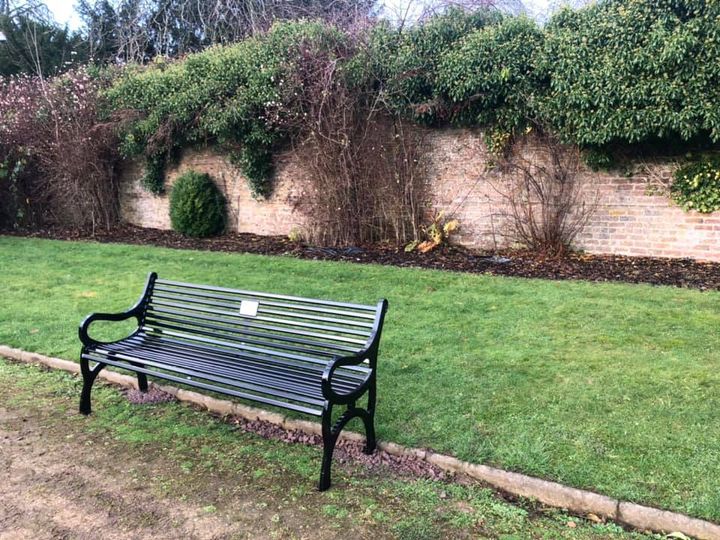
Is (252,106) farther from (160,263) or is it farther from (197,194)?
(160,263)

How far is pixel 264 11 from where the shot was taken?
15.7m

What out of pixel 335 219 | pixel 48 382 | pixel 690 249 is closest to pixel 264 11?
pixel 335 219

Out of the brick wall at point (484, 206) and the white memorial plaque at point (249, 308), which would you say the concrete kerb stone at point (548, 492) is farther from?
the brick wall at point (484, 206)

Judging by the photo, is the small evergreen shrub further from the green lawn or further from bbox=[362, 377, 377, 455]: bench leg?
bbox=[362, 377, 377, 455]: bench leg

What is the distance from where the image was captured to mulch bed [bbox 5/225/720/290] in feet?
25.3

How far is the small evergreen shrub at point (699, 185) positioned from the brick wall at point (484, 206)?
0.14 metres

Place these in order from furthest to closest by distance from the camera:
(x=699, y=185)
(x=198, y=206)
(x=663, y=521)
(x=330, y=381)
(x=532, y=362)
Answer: (x=198, y=206) → (x=699, y=185) → (x=532, y=362) → (x=330, y=381) → (x=663, y=521)

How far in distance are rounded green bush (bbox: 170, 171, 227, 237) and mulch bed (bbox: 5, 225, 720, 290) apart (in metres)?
0.54

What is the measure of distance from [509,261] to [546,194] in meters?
1.44

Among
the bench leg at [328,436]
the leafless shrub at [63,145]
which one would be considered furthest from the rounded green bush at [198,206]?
the bench leg at [328,436]

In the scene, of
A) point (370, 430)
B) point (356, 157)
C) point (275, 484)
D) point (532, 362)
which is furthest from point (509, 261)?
point (275, 484)

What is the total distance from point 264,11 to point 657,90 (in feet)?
38.7

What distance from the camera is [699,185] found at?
827cm

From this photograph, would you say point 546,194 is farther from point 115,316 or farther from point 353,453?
point 115,316
